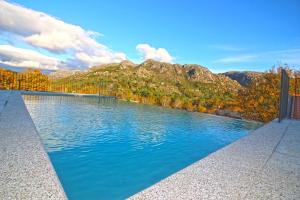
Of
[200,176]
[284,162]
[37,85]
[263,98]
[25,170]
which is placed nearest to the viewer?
[25,170]

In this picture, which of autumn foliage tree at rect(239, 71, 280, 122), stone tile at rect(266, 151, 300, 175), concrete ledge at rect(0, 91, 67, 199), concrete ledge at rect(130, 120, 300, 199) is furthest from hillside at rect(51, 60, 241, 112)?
concrete ledge at rect(0, 91, 67, 199)

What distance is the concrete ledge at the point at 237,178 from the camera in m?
1.84

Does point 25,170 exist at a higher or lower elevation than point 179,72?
lower

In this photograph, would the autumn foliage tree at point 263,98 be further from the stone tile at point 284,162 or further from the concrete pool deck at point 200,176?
the concrete pool deck at point 200,176

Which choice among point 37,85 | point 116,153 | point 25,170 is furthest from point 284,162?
point 37,85

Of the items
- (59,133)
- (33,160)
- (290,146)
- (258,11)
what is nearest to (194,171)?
(33,160)

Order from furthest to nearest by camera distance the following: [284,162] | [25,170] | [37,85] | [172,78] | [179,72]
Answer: [179,72], [172,78], [37,85], [284,162], [25,170]

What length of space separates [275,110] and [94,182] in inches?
586

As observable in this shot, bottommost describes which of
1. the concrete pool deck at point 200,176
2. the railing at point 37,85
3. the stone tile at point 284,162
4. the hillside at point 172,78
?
the stone tile at point 284,162

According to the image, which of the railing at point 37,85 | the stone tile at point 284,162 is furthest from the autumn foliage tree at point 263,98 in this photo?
the stone tile at point 284,162

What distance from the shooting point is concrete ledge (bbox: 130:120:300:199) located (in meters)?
1.84

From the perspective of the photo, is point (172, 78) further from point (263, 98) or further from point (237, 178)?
point (237, 178)

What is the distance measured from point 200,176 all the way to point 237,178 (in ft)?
1.21

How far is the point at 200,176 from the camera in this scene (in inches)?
85.7
